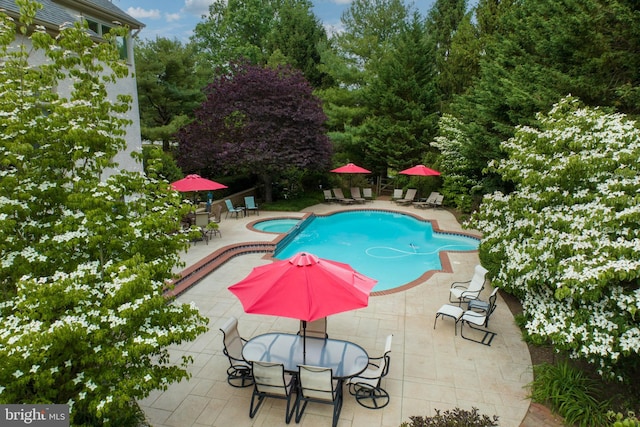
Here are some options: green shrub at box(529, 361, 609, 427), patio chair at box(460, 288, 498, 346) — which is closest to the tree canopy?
patio chair at box(460, 288, 498, 346)

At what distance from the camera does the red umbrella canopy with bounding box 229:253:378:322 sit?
18.6 feet

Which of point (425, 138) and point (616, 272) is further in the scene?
point (425, 138)

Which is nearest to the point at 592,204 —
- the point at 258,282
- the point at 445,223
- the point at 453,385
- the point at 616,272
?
the point at 616,272

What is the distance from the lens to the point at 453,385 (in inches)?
262

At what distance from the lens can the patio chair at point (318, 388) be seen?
18.2 feet

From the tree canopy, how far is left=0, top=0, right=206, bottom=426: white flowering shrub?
1552 cm

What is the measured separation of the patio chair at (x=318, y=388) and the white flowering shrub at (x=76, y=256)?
184cm

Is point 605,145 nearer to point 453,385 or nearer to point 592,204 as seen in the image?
point 592,204

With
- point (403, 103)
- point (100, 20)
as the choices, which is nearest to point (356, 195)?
point (403, 103)

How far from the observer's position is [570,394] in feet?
19.6

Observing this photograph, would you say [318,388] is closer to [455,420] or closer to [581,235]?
[455,420]

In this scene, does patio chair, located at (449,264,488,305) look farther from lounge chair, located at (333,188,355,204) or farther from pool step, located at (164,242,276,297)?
lounge chair, located at (333,188,355,204)

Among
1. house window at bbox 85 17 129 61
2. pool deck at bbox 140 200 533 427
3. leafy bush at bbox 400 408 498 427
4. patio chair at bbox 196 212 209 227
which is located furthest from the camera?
patio chair at bbox 196 212 209 227

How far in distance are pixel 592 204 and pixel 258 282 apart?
537cm
